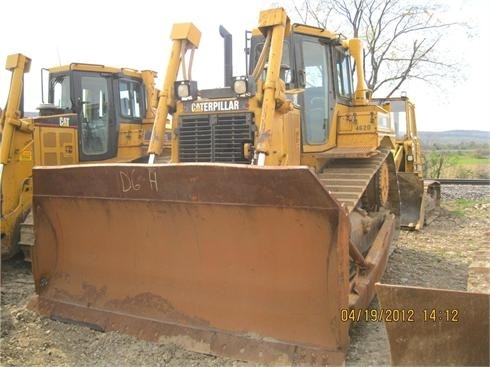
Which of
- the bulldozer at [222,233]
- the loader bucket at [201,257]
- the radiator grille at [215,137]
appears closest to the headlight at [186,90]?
the bulldozer at [222,233]

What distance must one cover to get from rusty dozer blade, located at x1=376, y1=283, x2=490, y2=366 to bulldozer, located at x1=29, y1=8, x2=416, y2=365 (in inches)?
17.1

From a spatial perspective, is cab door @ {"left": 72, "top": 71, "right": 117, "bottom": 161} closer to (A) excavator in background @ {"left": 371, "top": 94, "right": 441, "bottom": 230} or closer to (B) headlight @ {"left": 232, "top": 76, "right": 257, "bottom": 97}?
(B) headlight @ {"left": 232, "top": 76, "right": 257, "bottom": 97}

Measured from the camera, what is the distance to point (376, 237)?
17.9 ft

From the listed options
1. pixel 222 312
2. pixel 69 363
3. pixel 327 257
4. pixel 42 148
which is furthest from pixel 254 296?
pixel 42 148

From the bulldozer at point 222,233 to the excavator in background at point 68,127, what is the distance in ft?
7.20

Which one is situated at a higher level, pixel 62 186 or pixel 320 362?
pixel 62 186

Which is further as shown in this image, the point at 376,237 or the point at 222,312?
the point at 376,237

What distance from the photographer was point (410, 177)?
973cm

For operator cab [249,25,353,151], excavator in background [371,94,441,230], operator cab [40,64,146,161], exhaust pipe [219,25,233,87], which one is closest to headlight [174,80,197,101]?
exhaust pipe [219,25,233,87]

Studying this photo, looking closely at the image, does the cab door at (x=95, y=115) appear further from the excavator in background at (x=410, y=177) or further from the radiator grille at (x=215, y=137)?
the excavator in background at (x=410, y=177)

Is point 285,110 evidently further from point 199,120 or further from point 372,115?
point 372,115

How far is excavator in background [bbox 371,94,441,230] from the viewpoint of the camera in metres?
9.18

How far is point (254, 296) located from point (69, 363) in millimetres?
1392
